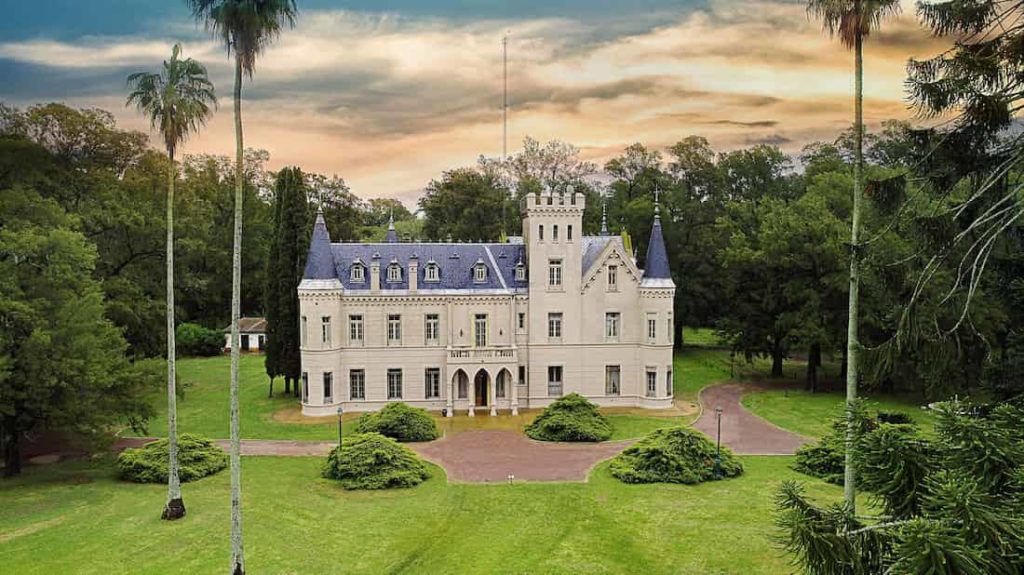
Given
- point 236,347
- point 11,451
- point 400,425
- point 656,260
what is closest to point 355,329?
point 400,425

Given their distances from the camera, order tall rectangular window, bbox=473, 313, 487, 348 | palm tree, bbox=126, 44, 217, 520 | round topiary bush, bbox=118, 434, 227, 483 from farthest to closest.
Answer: tall rectangular window, bbox=473, 313, 487, 348
round topiary bush, bbox=118, 434, 227, 483
palm tree, bbox=126, 44, 217, 520

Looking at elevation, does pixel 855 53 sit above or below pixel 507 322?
above

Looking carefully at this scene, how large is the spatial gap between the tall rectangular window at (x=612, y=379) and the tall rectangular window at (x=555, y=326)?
3490 millimetres

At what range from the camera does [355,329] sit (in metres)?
41.7

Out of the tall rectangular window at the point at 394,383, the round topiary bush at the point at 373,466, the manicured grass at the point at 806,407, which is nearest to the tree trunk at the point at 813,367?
the manicured grass at the point at 806,407

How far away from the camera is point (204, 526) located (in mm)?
22938

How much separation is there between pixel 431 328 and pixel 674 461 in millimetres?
18357

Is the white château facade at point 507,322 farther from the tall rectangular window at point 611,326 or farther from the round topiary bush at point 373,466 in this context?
the round topiary bush at point 373,466

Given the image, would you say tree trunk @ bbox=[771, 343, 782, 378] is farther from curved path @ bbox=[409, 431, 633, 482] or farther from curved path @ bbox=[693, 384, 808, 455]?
curved path @ bbox=[409, 431, 633, 482]

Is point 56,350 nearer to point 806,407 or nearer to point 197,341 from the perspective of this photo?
point 806,407

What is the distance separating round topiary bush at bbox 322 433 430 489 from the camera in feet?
90.2

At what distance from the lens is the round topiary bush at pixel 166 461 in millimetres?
28000

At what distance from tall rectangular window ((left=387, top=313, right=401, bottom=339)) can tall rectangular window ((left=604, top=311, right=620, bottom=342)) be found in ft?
40.2

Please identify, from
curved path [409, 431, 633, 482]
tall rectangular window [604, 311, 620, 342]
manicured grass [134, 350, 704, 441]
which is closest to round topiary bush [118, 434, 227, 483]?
manicured grass [134, 350, 704, 441]
